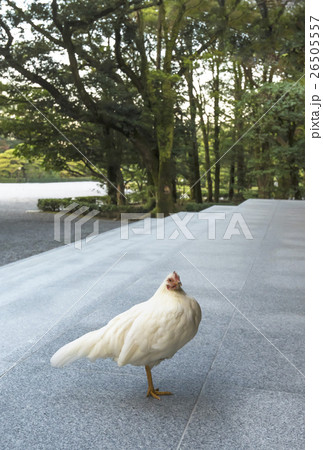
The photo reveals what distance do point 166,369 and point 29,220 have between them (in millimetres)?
7266

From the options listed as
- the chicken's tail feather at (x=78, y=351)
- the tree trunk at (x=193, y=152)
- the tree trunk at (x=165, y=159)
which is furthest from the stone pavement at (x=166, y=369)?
the tree trunk at (x=193, y=152)

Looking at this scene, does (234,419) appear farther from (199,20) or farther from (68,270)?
(199,20)

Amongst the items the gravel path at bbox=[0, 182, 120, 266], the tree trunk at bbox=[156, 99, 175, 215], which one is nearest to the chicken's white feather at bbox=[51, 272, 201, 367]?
the gravel path at bbox=[0, 182, 120, 266]

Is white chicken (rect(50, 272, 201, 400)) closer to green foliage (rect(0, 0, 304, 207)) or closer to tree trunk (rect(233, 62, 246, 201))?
green foliage (rect(0, 0, 304, 207))

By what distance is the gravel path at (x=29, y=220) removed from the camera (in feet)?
20.9

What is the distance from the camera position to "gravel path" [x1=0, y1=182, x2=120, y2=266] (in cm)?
637

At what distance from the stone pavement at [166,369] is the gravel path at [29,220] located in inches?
117

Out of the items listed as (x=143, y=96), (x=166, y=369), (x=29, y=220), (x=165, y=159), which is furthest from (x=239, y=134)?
(x=166, y=369)

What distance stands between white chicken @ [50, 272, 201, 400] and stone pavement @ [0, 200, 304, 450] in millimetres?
176

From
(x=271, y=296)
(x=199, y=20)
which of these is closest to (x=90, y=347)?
(x=271, y=296)

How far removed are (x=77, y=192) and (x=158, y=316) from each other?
8.27 m

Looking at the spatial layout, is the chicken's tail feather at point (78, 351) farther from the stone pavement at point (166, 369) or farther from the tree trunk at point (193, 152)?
the tree trunk at point (193, 152)

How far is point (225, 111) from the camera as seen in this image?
1003cm

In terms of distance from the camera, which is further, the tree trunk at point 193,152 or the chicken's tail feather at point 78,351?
the tree trunk at point 193,152
